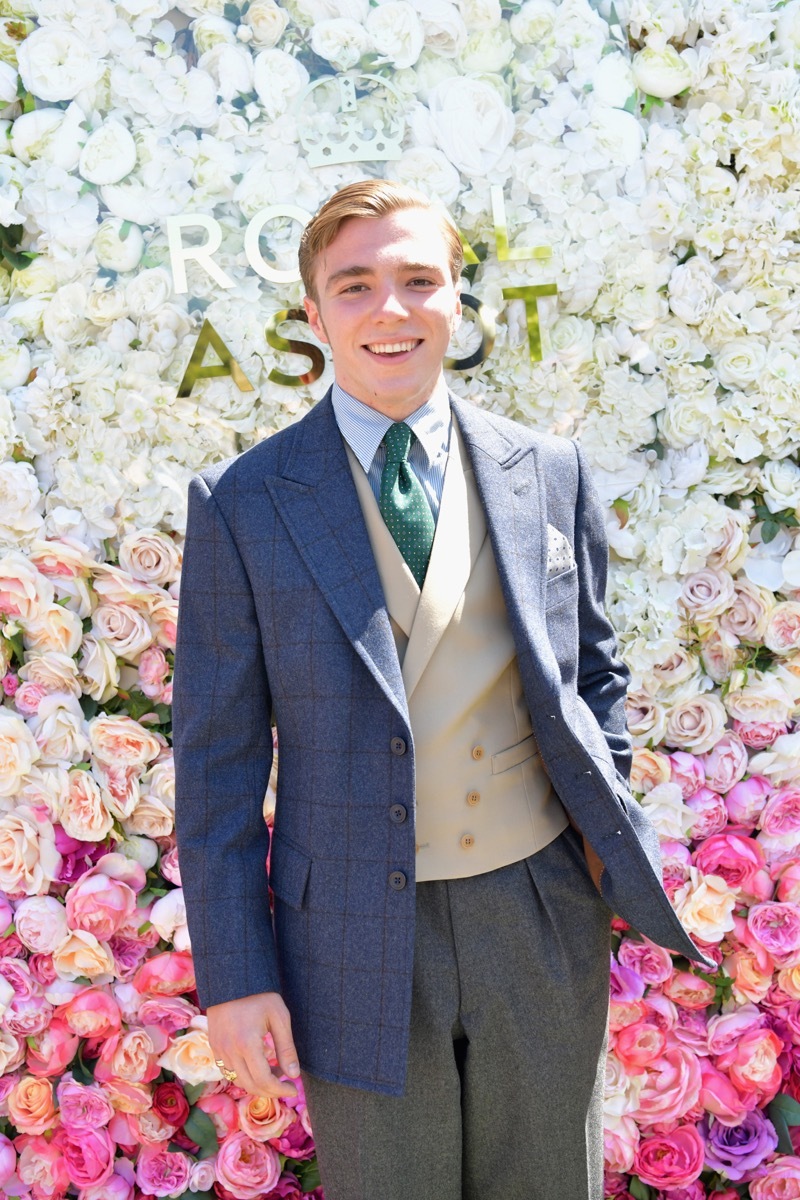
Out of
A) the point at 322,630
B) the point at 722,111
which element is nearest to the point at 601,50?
the point at 722,111

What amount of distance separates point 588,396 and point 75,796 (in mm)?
1358

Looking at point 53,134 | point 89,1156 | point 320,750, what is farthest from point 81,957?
point 53,134

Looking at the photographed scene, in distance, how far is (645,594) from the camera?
8.07 ft

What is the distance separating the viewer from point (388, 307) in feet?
5.61

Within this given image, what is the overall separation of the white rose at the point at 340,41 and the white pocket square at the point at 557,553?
48.4 inches

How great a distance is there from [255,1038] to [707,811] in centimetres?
120

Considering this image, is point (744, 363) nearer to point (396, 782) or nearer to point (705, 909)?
point (705, 909)

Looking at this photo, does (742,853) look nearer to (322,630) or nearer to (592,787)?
(592,787)

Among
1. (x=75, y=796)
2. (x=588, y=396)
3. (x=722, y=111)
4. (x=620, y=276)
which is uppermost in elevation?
(x=722, y=111)

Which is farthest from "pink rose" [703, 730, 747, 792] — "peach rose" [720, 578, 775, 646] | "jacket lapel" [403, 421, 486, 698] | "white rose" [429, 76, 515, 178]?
"white rose" [429, 76, 515, 178]

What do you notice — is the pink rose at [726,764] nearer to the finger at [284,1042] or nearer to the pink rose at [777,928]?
the pink rose at [777,928]

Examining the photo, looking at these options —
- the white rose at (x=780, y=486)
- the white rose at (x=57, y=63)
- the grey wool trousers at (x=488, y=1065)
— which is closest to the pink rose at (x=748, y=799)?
the white rose at (x=780, y=486)

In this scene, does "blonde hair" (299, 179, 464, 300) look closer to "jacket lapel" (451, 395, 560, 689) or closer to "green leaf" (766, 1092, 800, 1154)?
"jacket lapel" (451, 395, 560, 689)

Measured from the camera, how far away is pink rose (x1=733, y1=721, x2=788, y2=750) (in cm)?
250
